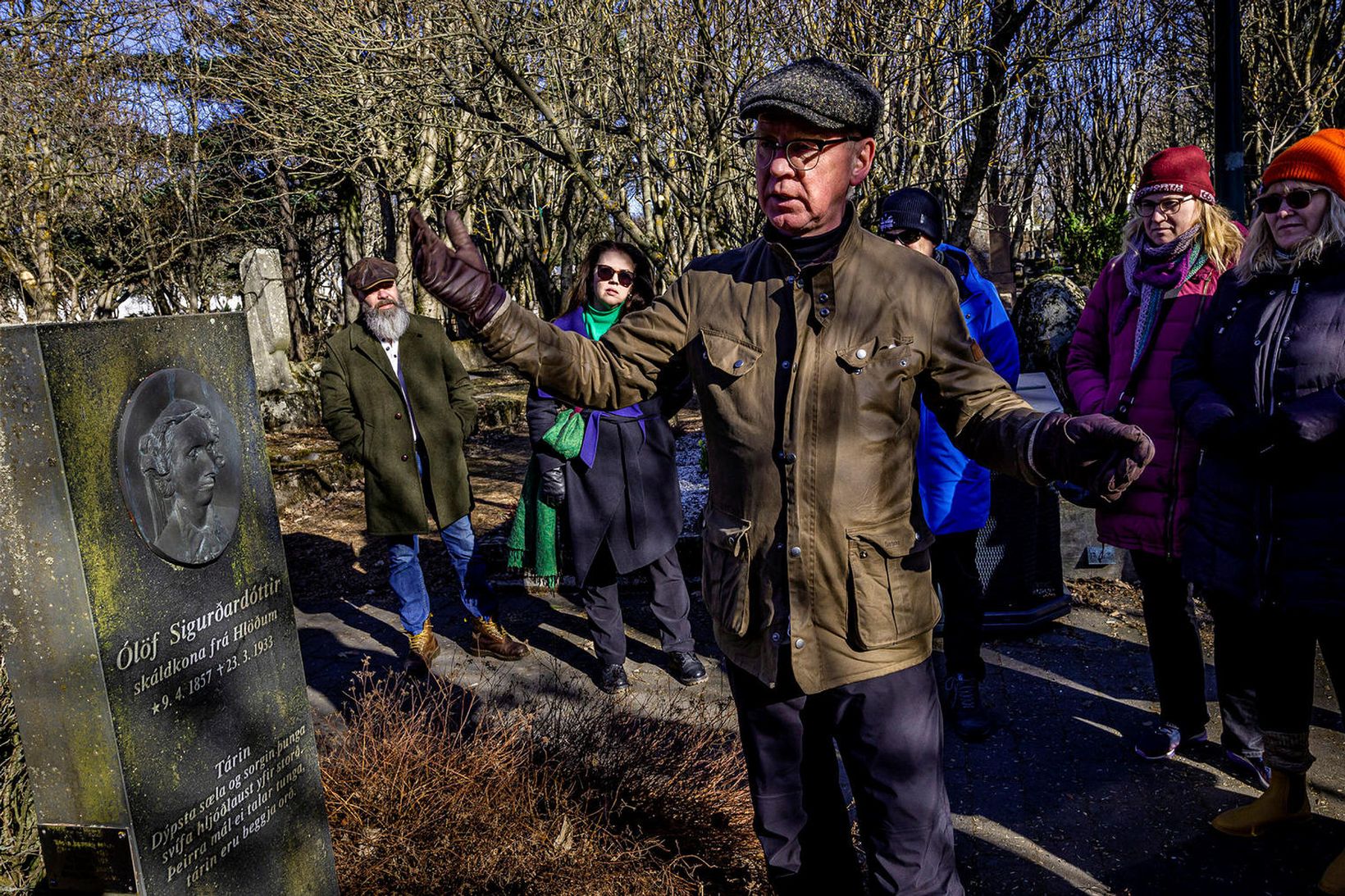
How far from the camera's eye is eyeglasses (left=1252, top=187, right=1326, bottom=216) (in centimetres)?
304

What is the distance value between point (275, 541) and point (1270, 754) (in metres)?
3.12

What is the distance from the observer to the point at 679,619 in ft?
16.0

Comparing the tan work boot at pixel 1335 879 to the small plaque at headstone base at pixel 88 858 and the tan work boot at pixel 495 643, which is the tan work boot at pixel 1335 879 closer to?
the small plaque at headstone base at pixel 88 858

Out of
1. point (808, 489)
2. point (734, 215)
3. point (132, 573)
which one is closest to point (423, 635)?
point (132, 573)

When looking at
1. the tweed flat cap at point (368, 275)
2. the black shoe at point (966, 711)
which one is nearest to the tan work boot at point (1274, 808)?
the black shoe at point (966, 711)

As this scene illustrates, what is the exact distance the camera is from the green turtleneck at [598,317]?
14.9 feet

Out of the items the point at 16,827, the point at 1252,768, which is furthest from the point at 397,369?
the point at 1252,768

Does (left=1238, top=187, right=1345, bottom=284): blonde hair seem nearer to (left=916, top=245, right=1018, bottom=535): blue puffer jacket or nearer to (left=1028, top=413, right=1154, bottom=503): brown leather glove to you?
(left=916, top=245, right=1018, bottom=535): blue puffer jacket

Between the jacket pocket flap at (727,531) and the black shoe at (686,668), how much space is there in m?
2.46

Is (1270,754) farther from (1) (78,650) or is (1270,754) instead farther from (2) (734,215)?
(2) (734,215)

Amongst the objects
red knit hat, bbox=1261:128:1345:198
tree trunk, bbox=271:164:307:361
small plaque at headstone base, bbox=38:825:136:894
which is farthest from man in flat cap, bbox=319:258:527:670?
tree trunk, bbox=271:164:307:361

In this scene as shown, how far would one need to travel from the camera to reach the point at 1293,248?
3078 mm

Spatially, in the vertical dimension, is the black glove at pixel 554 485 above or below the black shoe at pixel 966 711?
above

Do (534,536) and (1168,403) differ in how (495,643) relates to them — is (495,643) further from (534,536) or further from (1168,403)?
(1168,403)
